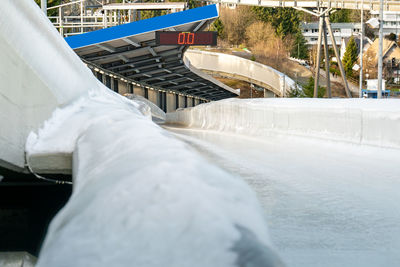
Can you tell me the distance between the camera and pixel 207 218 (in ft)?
5.73

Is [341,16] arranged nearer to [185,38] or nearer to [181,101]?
[181,101]

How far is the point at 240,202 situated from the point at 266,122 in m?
13.1

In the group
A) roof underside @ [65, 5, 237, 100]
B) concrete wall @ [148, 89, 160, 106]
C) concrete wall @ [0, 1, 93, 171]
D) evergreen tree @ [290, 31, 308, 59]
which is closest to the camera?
concrete wall @ [0, 1, 93, 171]

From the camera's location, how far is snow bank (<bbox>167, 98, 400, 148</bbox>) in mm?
9750

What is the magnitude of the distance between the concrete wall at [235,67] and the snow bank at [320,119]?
55.9 metres

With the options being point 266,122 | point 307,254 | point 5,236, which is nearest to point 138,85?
point 266,122

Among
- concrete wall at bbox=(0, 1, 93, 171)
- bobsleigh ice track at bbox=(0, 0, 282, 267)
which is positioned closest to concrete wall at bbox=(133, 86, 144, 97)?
concrete wall at bbox=(0, 1, 93, 171)

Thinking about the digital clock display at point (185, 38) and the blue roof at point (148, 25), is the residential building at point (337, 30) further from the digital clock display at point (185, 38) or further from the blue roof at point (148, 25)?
the blue roof at point (148, 25)

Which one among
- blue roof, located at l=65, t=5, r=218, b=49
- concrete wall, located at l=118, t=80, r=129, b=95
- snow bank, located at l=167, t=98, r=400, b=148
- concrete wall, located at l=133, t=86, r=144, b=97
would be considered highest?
blue roof, located at l=65, t=5, r=218, b=49

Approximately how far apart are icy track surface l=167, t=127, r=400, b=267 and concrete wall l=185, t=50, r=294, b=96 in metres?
65.8

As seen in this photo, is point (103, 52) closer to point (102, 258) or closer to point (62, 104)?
point (62, 104)

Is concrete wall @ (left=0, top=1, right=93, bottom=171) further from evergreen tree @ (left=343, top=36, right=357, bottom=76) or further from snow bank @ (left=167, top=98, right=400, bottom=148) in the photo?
evergreen tree @ (left=343, top=36, right=357, bottom=76)

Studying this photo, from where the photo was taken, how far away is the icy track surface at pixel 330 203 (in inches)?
141

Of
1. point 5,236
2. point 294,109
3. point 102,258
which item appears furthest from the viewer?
point 294,109
